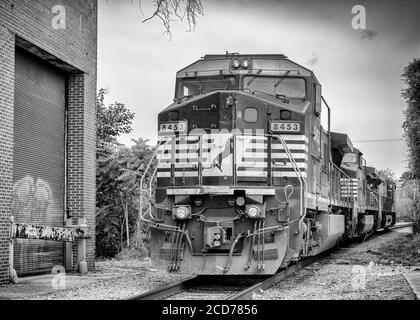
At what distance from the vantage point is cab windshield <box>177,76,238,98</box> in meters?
13.1

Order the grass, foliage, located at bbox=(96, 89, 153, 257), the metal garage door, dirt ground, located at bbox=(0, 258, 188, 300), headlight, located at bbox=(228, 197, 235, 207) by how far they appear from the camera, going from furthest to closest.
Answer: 1. foliage, located at bbox=(96, 89, 153, 257)
2. the grass
3. the metal garage door
4. headlight, located at bbox=(228, 197, 235, 207)
5. dirt ground, located at bbox=(0, 258, 188, 300)

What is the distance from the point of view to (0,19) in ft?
40.6

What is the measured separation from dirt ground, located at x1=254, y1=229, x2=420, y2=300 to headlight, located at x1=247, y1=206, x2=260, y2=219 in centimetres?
131

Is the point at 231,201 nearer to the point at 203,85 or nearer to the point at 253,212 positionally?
the point at 253,212

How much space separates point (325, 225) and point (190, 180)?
400 cm

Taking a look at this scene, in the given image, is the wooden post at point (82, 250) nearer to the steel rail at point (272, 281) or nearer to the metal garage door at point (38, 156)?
the metal garage door at point (38, 156)

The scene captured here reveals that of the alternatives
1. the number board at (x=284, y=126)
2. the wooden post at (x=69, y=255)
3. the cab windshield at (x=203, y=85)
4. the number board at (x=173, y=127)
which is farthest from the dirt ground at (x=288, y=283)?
the cab windshield at (x=203, y=85)

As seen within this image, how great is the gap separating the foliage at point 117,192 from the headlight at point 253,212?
10176 mm

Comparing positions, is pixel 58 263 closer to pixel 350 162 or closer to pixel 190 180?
pixel 190 180

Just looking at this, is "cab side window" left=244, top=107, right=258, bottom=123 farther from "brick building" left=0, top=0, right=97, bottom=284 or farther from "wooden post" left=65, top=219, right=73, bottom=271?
"wooden post" left=65, top=219, right=73, bottom=271

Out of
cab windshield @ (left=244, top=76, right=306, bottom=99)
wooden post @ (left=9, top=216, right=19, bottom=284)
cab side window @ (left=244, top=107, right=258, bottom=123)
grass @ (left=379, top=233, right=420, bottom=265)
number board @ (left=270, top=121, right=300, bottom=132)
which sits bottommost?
grass @ (left=379, top=233, right=420, bottom=265)

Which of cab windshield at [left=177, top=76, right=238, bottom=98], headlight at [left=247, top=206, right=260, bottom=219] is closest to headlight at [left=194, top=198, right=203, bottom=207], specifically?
headlight at [left=247, top=206, right=260, bottom=219]

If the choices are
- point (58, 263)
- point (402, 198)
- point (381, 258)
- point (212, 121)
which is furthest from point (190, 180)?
point (402, 198)

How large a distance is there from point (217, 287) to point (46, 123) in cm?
575
